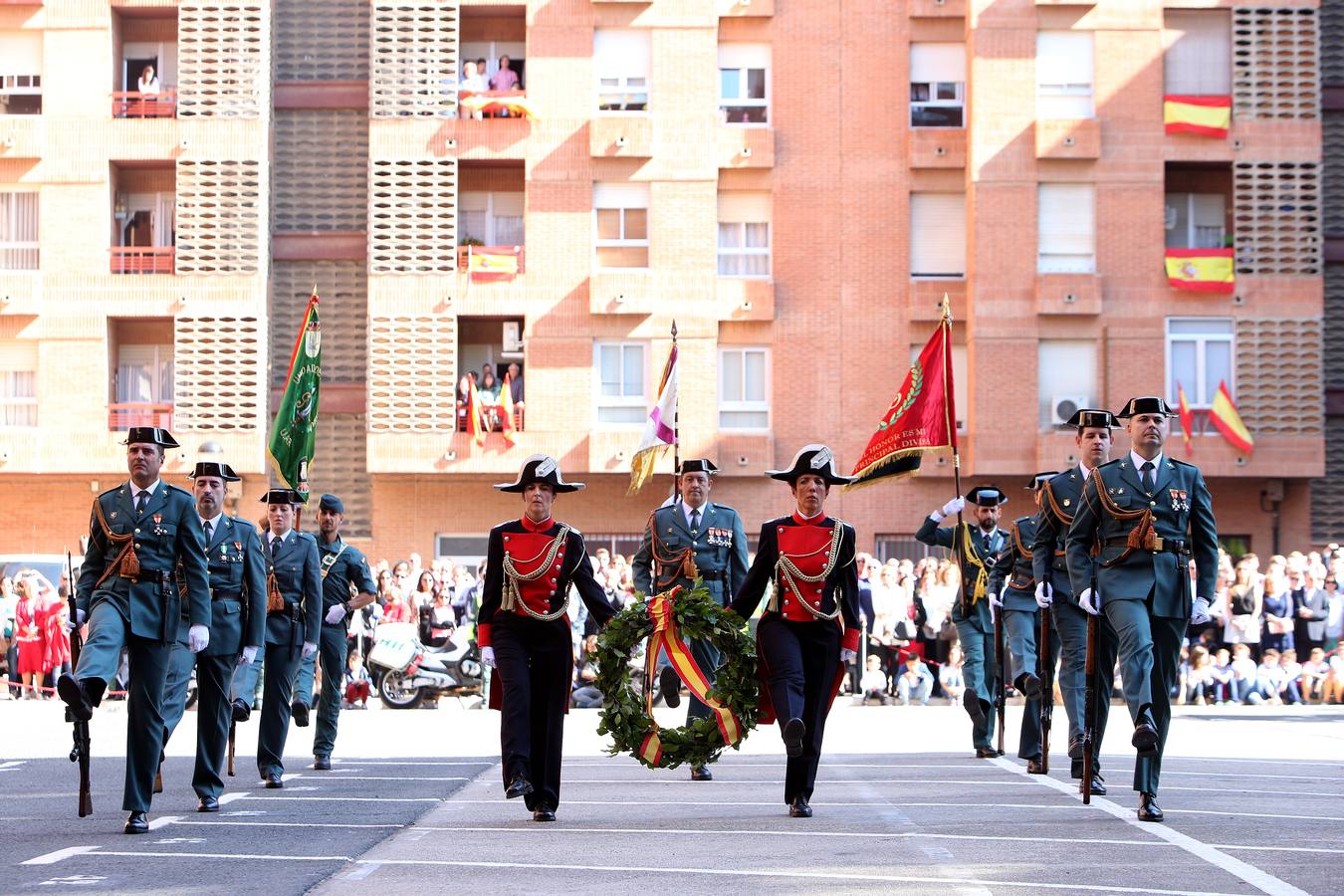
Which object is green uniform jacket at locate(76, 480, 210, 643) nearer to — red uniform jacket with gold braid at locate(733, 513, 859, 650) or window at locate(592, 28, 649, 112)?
red uniform jacket with gold braid at locate(733, 513, 859, 650)

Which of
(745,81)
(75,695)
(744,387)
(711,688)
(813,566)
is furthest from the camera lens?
(745,81)

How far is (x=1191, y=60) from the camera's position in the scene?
40.2 m

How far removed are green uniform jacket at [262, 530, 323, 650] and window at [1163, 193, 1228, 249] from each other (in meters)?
27.3

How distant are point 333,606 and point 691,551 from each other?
284 cm

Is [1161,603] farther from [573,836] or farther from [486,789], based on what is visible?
[486,789]

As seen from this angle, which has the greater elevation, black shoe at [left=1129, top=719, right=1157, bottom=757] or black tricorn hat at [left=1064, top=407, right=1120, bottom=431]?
black tricorn hat at [left=1064, top=407, right=1120, bottom=431]

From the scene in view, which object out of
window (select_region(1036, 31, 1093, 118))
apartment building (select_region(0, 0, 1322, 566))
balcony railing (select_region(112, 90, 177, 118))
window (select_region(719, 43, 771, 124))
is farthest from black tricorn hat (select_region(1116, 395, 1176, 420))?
balcony railing (select_region(112, 90, 177, 118))

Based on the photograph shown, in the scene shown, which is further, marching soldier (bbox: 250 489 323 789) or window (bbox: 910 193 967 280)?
window (bbox: 910 193 967 280)

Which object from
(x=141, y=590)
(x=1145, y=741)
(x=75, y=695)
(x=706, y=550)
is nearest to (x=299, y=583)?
(x=706, y=550)

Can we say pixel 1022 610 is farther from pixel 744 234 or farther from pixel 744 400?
pixel 744 234

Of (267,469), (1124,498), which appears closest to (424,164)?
(267,469)

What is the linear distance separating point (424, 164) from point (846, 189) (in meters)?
7.63

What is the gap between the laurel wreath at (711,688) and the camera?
13.5m

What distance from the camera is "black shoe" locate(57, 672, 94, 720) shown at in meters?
12.0
